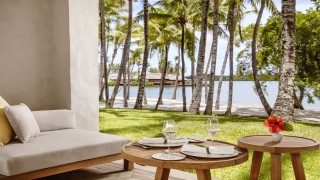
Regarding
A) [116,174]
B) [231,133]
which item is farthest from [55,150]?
[231,133]

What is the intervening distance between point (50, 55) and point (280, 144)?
132 inches

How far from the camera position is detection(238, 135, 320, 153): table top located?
8.49 ft

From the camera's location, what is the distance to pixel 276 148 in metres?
2.59

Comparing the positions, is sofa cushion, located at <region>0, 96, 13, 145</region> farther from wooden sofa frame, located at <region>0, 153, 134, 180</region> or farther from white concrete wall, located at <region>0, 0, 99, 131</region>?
white concrete wall, located at <region>0, 0, 99, 131</region>

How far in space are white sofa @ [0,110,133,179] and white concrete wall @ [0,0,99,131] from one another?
52cm

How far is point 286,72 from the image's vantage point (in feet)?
22.8

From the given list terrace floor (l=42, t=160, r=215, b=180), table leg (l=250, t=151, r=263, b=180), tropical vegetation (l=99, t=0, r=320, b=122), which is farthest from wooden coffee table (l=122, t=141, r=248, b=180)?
tropical vegetation (l=99, t=0, r=320, b=122)

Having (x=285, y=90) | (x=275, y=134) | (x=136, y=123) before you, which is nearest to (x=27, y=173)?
(x=275, y=134)

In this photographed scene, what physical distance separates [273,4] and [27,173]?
14.3 meters

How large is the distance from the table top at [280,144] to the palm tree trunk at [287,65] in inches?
168

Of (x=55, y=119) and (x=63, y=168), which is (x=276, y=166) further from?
(x=55, y=119)

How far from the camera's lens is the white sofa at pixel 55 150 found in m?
3.04

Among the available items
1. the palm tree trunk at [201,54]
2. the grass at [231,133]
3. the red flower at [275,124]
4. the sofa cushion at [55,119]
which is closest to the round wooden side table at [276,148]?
the red flower at [275,124]

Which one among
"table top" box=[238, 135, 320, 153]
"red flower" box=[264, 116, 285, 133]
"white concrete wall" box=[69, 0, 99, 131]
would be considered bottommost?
"table top" box=[238, 135, 320, 153]
